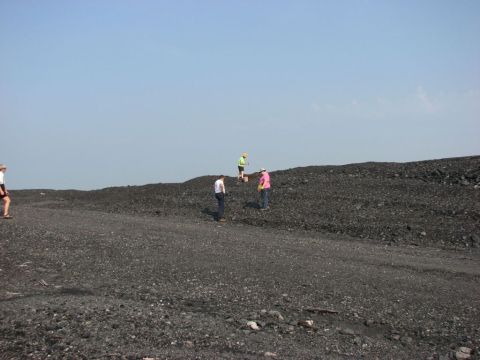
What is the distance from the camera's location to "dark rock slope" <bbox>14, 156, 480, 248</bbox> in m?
18.7

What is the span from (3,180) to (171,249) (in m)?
7.18

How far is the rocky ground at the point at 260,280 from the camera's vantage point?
24.2ft

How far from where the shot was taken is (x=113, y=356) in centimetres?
653

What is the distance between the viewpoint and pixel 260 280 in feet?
35.7

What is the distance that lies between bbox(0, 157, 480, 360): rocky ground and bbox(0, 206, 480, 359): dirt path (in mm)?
32

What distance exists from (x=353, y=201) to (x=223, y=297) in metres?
13.6

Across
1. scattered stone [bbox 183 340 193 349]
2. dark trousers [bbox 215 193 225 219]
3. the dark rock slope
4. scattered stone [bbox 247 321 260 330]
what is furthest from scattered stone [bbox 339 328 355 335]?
dark trousers [bbox 215 193 225 219]

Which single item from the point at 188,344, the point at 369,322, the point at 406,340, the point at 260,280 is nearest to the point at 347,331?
the point at 369,322

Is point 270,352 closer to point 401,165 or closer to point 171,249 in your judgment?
point 171,249

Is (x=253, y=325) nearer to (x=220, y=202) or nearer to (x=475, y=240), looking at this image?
(x=475, y=240)

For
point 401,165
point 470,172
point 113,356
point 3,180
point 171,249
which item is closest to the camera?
point 113,356

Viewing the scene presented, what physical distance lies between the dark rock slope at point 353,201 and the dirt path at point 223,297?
9.29ft

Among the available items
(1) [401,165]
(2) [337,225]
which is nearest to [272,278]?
(2) [337,225]

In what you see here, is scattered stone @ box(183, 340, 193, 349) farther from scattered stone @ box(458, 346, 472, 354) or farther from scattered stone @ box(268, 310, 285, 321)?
scattered stone @ box(458, 346, 472, 354)
